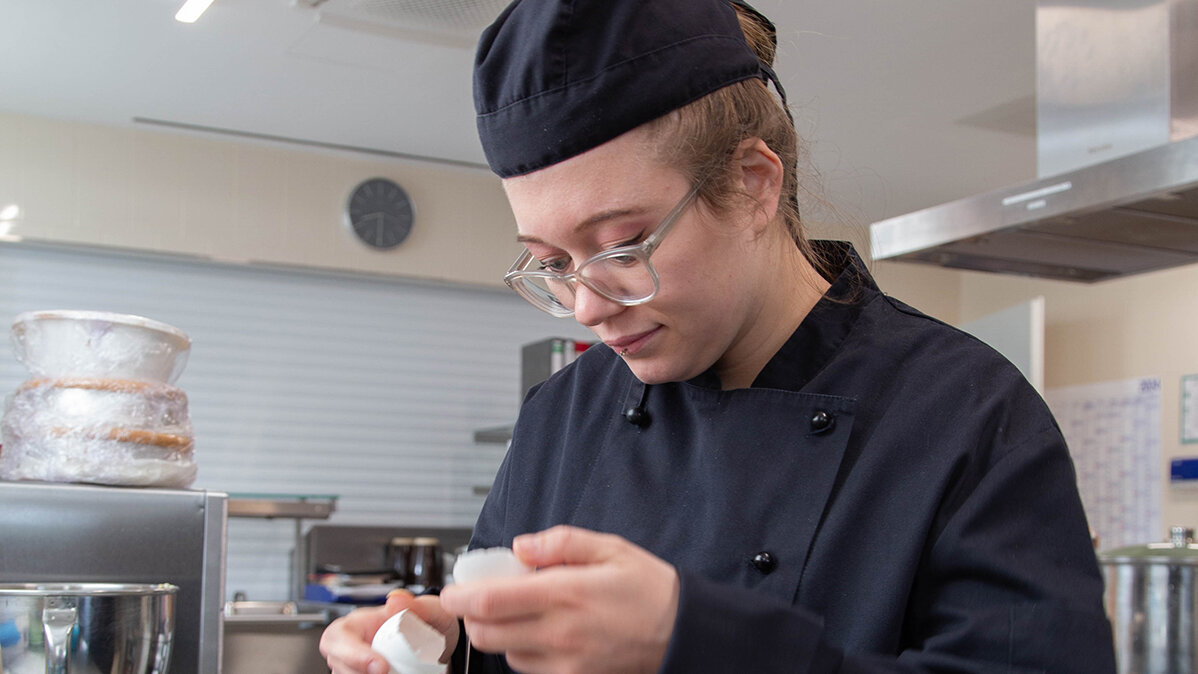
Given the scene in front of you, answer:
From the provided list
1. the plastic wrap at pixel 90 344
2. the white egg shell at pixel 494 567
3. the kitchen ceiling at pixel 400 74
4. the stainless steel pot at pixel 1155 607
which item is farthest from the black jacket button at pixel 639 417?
the kitchen ceiling at pixel 400 74

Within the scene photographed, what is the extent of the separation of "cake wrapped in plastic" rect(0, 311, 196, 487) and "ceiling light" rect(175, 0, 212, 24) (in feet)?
5.23

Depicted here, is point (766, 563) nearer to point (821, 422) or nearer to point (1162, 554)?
point (821, 422)

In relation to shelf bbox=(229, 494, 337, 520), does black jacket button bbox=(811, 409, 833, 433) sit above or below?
above

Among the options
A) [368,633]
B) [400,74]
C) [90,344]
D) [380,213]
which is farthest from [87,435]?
[380,213]

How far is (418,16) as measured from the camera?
3729mm

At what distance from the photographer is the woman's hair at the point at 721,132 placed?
1004 mm

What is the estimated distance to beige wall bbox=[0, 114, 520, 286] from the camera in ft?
15.8

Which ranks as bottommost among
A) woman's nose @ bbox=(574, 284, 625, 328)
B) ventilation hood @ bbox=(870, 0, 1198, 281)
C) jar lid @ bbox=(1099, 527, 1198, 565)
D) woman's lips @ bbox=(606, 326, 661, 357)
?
jar lid @ bbox=(1099, 527, 1198, 565)

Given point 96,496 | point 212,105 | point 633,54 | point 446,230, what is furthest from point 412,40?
point 633,54

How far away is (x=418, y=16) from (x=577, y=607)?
3269mm

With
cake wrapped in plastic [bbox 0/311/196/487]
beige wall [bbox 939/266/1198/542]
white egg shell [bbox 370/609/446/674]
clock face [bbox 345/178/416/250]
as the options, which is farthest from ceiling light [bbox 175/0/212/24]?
beige wall [bbox 939/266/1198/542]

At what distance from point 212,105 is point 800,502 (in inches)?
164

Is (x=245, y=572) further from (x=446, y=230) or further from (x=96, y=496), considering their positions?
(x=96, y=496)

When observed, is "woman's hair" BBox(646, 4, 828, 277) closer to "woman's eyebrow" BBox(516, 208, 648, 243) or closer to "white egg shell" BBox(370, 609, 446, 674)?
A: "woman's eyebrow" BBox(516, 208, 648, 243)
